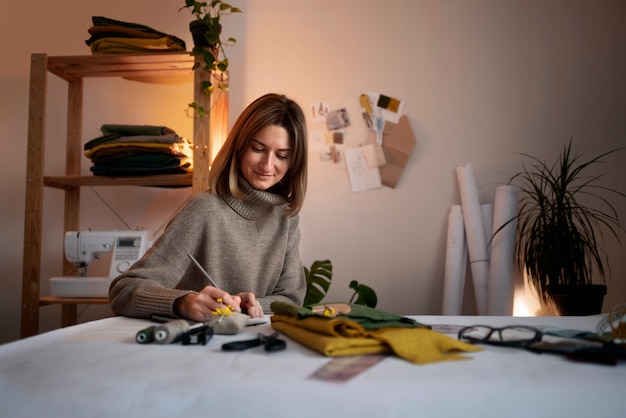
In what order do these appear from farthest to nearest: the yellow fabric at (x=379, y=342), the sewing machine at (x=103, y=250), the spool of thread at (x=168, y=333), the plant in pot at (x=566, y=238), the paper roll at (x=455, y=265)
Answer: the paper roll at (x=455, y=265) → the sewing machine at (x=103, y=250) → the plant in pot at (x=566, y=238) → the spool of thread at (x=168, y=333) → the yellow fabric at (x=379, y=342)

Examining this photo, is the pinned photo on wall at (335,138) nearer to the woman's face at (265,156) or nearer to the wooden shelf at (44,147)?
the wooden shelf at (44,147)

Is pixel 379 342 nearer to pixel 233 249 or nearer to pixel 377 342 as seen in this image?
pixel 377 342

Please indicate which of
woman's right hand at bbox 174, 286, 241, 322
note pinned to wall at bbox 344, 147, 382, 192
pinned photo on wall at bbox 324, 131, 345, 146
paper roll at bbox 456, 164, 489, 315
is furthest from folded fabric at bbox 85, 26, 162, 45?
woman's right hand at bbox 174, 286, 241, 322

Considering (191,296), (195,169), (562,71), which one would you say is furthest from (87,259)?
(562,71)

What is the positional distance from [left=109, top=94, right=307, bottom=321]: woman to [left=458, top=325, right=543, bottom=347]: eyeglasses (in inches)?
29.4

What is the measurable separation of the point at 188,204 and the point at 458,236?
1.46 m

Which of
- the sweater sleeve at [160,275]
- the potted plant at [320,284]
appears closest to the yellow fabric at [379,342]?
the sweater sleeve at [160,275]

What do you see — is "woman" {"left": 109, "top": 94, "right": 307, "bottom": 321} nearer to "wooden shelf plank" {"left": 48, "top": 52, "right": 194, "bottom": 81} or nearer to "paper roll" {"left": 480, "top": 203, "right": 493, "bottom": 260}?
"wooden shelf plank" {"left": 48, "top": 52, "right": 194, "bottom": 81}

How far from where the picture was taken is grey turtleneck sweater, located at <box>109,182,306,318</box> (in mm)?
1505

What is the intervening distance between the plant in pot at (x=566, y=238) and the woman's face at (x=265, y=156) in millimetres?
1167

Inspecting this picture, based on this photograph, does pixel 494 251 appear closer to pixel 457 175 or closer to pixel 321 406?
pixel 457 175

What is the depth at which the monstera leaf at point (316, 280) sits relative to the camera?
2.60 meters

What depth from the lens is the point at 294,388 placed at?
570 millimetres

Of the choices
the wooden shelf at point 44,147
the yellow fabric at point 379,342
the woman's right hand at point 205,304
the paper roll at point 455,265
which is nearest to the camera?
the yellow fabric at point 379,342
